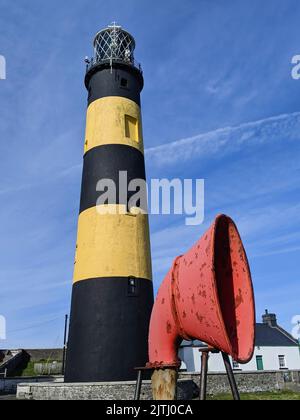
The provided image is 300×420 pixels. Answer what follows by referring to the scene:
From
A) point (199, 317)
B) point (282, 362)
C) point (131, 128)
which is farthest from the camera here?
point (282, 362)

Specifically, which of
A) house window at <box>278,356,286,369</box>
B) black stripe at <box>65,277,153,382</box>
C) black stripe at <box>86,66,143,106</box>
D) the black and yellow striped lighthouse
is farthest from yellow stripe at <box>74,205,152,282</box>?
house window at <box>278,356,286,369</box>

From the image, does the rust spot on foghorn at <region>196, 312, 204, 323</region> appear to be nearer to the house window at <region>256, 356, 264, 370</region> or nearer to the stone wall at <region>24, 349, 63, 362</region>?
the house window at <region>256, 356, 264, 370</region>

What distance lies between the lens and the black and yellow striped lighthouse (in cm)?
1403

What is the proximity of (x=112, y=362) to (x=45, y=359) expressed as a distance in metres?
24.5

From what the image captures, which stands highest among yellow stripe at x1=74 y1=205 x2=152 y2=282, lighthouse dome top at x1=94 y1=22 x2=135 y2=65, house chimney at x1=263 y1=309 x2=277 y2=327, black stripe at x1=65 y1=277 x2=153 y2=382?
lighthouse dome top at x1=94 y1=22 x2=135 y2=65

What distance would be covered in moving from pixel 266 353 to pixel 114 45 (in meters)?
27.1

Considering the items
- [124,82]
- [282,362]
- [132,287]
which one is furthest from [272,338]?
[124,82]

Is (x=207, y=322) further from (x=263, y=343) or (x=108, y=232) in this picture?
(x=263, y=343)

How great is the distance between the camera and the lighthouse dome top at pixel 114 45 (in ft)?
62.0

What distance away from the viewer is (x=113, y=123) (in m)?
16.9

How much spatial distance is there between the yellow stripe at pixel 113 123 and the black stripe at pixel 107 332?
598cm

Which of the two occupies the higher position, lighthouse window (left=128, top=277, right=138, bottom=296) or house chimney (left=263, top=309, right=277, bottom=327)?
house chimney (left=263, top=309, right=277, bottom=327)

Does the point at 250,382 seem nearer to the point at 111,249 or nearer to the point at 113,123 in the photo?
the point at 111,249

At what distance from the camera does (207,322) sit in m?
4.50
